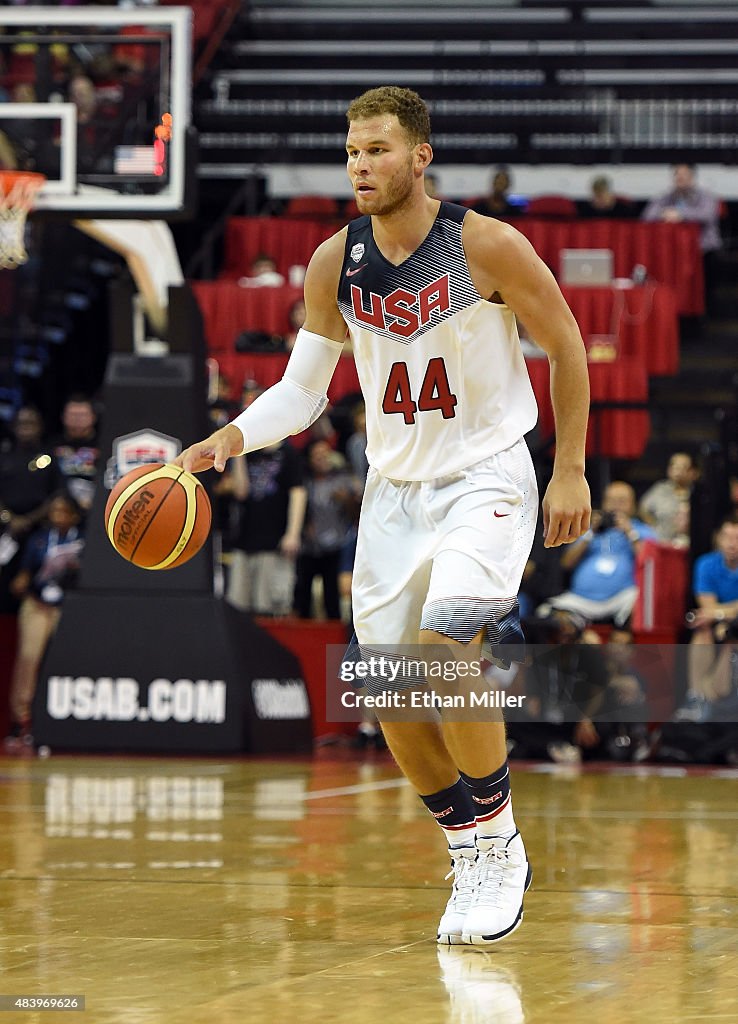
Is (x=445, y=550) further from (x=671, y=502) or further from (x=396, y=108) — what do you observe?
(x=671, y=502)

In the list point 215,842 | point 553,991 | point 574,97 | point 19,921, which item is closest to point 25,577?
point 215,842

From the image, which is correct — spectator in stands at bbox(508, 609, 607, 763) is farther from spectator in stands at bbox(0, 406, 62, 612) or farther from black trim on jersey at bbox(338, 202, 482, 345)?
black trim on jersey at bbox(338, 202, 482, 345)

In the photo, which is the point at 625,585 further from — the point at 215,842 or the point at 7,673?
the point at 215,842

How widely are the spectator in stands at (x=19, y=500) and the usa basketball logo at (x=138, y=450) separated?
163 centimetres

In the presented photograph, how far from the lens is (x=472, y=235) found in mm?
4410

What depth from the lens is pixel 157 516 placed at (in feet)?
14.7

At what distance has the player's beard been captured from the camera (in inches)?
171

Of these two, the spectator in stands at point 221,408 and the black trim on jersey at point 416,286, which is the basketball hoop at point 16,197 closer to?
the spectator in stands at point 221,408

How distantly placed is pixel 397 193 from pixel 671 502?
10.0 meters

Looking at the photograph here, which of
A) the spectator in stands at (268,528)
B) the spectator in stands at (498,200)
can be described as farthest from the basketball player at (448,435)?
the spectator in stands at (498,200)

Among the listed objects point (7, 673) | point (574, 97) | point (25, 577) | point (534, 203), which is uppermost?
point (574, 97)

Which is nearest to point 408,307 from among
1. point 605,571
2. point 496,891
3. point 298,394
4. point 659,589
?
point 298,394

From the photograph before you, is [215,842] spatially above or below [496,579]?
below

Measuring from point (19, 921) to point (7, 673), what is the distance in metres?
8.45
